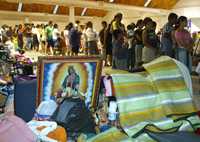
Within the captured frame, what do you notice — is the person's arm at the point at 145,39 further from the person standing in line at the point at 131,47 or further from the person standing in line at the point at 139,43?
the person standing in line at the point at 131,47

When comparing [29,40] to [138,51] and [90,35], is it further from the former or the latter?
[138,51]

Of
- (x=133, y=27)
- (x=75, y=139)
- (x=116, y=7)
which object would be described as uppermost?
(x=116, y=7)

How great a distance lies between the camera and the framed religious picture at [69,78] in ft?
9.21

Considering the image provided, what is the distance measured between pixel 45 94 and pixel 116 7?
14.1m

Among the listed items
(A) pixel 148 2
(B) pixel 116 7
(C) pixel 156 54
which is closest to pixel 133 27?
(C) pixel 156 54

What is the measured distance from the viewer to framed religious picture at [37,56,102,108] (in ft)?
9.21

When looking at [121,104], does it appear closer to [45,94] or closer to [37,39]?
[45,94]

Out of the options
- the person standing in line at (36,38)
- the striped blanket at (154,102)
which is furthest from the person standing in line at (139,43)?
the person standing in line at (36,38)

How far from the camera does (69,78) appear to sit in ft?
9.51

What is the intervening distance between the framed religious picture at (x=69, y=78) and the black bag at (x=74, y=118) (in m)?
0.20

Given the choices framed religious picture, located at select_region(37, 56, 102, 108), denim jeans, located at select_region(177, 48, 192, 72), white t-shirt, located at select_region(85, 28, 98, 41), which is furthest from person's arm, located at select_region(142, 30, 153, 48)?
framed religious picture, located at select_region(37, 56, 102, 108)

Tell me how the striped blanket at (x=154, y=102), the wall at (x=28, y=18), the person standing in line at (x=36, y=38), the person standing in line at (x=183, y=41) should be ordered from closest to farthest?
the striped blanket at (x=154, y=102)
the person standing in line at (x=183, y=41)
the person standing in line at (x=36, y=38)
the wall at (x=28, y=18)

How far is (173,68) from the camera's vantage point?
3178 mm

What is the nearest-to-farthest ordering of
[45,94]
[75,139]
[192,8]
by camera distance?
[75,139], [45,94], [192,8]
